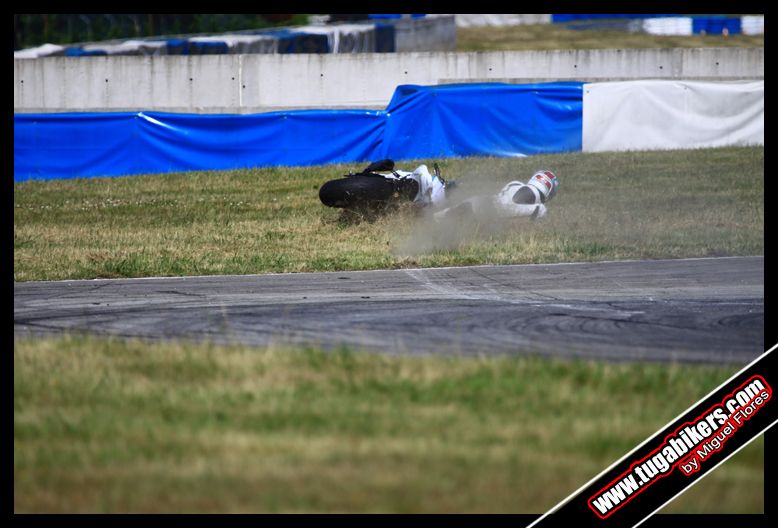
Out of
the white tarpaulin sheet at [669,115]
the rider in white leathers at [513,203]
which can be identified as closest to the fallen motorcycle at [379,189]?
the rider in white leathers at [513,203]

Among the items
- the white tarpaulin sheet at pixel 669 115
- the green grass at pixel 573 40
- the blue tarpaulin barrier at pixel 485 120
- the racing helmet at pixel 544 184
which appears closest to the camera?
the racing helmet at pixel 544 184

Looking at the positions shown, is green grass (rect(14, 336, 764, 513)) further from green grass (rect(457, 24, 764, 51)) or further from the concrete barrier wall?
green grass (rect(457, 24, 764, 51))

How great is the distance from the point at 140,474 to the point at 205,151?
16.7 metres

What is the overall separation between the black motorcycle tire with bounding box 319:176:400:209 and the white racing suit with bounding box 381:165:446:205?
192 mm

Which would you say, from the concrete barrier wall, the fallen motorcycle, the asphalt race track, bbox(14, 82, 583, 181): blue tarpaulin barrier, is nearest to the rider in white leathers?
the fallen motorcycle

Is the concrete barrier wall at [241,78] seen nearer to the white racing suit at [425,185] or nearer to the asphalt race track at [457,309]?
the white racing suit at [425,185]

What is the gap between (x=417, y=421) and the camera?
5.96 m

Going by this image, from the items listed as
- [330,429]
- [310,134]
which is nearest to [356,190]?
[310,134]

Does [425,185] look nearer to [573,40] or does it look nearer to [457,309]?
[457,309]

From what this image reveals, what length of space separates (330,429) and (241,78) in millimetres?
21075

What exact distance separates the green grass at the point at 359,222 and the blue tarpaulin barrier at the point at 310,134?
1.01 m

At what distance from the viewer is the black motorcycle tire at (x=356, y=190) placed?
1459cm

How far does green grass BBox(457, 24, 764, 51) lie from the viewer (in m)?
47.7
